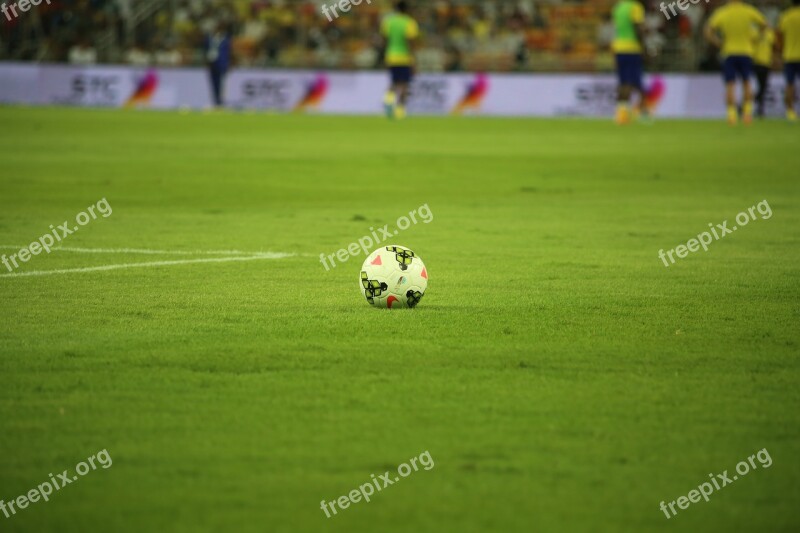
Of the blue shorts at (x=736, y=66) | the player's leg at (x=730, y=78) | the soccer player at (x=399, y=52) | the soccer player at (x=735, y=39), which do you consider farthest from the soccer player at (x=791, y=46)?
the soccer player at (x=399, y=52)

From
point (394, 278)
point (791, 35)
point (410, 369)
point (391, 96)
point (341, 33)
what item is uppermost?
point (410, 369)

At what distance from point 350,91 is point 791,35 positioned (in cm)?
1341

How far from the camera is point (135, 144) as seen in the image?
21578 mm

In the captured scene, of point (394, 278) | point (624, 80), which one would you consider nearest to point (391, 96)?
point (624, 80)

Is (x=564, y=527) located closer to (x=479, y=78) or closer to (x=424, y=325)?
(x=424, y=325)

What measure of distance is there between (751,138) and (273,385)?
19.2 m

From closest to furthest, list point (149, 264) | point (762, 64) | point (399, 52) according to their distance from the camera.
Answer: point (149, 264) → point (762, 64) → point (399, 52)

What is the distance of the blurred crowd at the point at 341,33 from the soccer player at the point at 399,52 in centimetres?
472

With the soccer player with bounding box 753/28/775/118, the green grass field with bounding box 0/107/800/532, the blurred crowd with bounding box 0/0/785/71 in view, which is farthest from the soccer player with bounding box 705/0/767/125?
the green grass field with bounding box 0/107/800/532

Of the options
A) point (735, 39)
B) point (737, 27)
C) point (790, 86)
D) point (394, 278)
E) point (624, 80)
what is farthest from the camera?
point (790, 86)

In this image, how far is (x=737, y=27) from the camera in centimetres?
2700

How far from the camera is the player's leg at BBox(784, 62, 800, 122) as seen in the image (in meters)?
28.3

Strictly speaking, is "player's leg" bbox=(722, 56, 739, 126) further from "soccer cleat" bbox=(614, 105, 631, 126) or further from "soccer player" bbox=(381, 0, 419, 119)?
"soccer player" bbox=(381, 0, 419, 119)

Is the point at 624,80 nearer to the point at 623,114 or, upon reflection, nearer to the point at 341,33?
the point at 623,114
